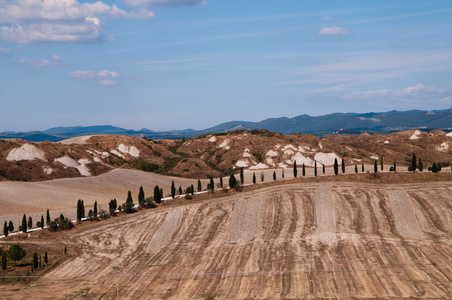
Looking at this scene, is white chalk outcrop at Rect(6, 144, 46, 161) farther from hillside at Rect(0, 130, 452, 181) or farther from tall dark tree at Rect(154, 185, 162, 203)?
tall dark tree at Rect(154, 185, 162, 203)

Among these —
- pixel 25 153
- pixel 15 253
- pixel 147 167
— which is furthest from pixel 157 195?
pixel 147 167

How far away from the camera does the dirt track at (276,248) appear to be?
5100 centimetres

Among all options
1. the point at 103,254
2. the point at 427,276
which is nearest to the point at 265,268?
the point at 427,276

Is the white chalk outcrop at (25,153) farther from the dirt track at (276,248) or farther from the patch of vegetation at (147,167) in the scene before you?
the dirt track at (276,248)

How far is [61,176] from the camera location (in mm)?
127375

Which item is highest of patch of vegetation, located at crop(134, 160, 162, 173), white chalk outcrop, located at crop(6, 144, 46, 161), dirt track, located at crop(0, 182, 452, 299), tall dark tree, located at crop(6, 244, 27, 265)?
white chalk outcrop, located at crop(6, 144, 46, 161)

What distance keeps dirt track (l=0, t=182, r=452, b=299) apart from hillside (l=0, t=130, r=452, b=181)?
56.9m

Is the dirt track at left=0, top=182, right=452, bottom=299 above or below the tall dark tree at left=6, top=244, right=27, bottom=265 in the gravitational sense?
below

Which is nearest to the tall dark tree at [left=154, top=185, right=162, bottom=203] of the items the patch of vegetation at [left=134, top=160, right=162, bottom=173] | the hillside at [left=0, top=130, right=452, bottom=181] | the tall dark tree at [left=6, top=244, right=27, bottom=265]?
the tall dark tree at [left=6, top=244, right=27, bottom=265]

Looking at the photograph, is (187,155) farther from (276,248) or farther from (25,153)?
(276,248)

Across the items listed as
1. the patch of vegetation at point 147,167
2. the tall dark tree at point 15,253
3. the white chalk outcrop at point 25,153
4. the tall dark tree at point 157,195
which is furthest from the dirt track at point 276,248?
the patch of vegetation at point 147,167

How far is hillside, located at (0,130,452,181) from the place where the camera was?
132 meters

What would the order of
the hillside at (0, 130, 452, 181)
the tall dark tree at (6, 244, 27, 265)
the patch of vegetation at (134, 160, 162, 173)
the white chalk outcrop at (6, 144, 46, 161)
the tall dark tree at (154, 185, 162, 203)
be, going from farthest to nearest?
the patch of vegetation at (134, 160, 162, 173) < the hillside at (0, 130, 452, 181) < the white chalk outcrop at (6, 144, 46, 161) < the tall dark tree at (154, 185, 162, 203) < the tall dark tree at (6, 244, 27, 265)

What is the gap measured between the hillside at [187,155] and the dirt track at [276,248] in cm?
5687
